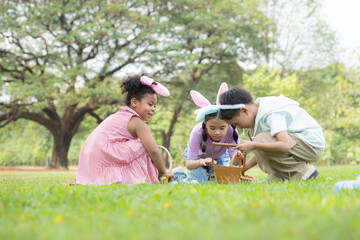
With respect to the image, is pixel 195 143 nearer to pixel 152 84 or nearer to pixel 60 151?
pixel 152 84

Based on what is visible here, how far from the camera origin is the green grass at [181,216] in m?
1.54

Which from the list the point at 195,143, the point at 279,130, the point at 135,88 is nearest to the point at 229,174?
the point at 279,130

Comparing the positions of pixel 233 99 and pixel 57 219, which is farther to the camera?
pixel 233 99

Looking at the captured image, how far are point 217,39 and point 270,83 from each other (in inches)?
144

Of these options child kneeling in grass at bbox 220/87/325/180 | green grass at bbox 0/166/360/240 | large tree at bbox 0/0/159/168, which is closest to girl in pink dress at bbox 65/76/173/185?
child kneeling in grass at bbox 220/87/325/180

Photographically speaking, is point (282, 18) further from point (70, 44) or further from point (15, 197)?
point (15, 197)

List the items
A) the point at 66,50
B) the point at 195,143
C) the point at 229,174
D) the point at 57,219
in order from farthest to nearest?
the point at 66,50, the point at 195,143, the point at 229,174, the point at 57,219

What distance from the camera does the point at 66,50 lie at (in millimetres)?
17031

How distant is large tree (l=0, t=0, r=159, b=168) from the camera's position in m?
15.7

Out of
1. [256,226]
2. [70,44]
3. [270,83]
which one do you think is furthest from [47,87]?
[256,226]

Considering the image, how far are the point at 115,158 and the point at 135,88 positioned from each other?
0.99 metres

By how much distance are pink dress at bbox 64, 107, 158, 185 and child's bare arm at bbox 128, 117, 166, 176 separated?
0.07 meters

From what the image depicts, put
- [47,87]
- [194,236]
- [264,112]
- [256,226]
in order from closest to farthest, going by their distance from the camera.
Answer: [194,236] → [256,226] → [264,112] → [47,87]

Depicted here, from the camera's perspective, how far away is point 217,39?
18031 mm
